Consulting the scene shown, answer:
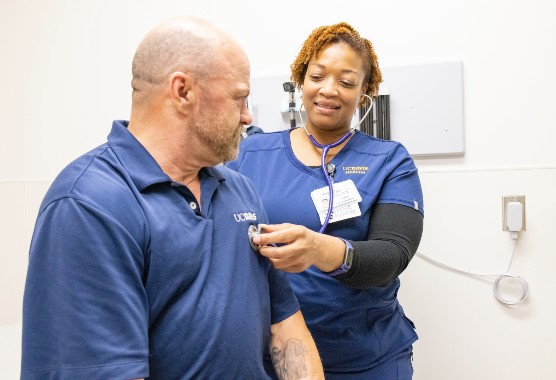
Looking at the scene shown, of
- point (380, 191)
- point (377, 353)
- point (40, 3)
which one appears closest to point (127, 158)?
point (380, 191)

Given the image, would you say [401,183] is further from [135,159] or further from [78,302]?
[78,302]

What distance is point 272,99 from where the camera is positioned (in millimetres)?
2156

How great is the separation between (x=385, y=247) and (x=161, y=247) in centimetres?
66

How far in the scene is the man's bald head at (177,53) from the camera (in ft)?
3.27

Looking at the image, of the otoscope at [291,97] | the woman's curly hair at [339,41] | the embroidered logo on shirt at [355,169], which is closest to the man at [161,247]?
the embroidered logo on shirt at [355,169]

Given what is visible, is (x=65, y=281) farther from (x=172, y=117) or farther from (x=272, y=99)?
(x=272, y=99)

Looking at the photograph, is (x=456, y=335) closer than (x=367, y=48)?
No

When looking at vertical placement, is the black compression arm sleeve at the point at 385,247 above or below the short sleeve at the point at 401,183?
below

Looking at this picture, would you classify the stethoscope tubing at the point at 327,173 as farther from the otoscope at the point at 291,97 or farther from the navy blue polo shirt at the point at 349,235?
the otoscope at the point at 291,97

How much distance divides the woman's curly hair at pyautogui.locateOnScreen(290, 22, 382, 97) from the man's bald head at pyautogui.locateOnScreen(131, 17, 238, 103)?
2.15 ft

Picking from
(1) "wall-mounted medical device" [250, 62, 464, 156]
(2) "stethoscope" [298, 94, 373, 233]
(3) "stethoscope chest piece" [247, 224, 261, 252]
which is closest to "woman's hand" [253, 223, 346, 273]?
(3) "stethoscope chest piece" [247, 224, 261, 252]

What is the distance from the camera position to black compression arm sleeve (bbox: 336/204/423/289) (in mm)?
1335

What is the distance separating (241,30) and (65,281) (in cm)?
160

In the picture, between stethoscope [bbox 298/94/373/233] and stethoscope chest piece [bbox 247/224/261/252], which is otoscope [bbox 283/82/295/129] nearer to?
stethoscope [bbox 298/94/373/233]
